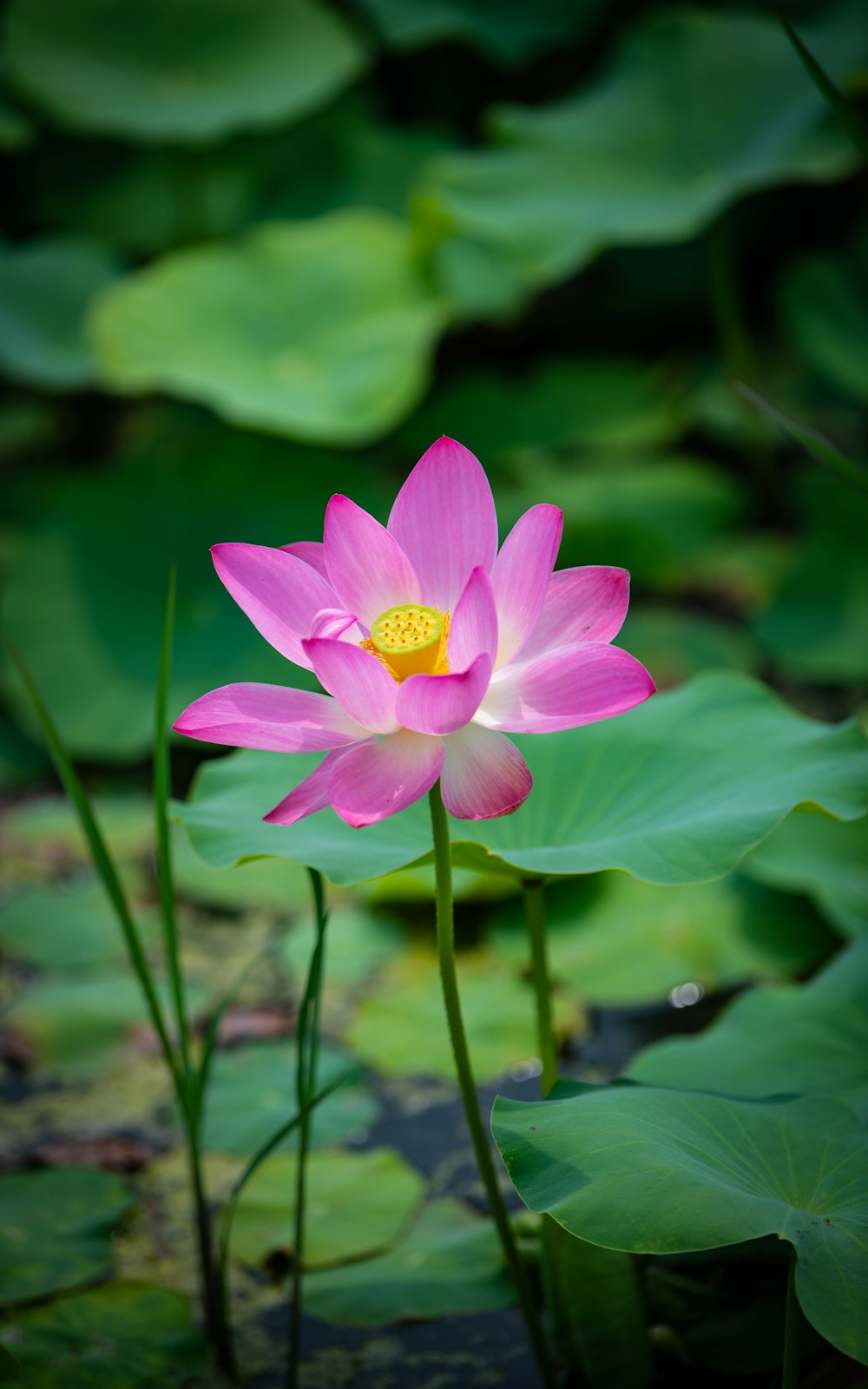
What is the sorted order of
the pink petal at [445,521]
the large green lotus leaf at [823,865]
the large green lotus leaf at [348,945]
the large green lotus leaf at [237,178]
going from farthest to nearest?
the large green lotus leaf at [237,178]
the large green lotus leaf at [348,945]
the large green lotus leaf at [823,865]
the pink petal at [445,521]

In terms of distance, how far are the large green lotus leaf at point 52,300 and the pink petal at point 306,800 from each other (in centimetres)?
188

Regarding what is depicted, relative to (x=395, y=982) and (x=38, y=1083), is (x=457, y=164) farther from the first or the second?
(x=38, y=1083)

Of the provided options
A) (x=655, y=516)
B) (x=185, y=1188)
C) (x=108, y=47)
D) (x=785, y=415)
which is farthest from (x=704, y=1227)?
(x=108, y=47)

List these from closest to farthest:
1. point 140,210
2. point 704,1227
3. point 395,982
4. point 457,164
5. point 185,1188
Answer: point 704,1227
point 185,1188
point 395,982
point 457,164
point 140,210

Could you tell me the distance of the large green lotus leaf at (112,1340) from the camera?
0.86 meters

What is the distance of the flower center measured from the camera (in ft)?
2.06

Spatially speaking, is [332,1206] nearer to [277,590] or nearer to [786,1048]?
[786,1048]

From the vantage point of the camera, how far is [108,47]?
8.39 ft

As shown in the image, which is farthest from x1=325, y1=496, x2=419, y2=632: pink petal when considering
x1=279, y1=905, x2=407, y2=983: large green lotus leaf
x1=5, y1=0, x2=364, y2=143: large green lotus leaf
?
x1=5, y1=0, x2=364, y2=143: large green lotus leaf

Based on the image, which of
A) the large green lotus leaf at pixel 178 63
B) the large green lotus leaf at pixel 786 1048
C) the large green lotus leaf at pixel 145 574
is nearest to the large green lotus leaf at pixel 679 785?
the large green lotus leaf at pixel 786 1048

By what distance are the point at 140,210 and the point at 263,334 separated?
93 cm

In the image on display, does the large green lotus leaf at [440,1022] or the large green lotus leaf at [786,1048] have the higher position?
the large green lotus leaf at [786,1048]

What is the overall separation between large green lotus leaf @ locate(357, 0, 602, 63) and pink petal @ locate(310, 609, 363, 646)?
2543 mm

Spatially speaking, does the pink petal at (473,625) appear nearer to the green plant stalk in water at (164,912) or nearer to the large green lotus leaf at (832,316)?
the green plant stalk in water at (164,912)
